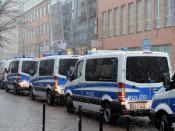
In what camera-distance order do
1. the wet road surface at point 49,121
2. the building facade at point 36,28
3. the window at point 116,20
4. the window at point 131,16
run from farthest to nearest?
the building facade at point 36,28, the window at point 116,20, the window at point 131,16, the wet road surface at point 49,121

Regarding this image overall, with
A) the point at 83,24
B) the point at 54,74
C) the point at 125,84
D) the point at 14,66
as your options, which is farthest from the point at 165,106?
the point at 83,24

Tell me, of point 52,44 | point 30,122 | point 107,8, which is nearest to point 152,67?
point 30,122

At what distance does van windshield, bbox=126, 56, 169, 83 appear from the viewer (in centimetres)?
1369

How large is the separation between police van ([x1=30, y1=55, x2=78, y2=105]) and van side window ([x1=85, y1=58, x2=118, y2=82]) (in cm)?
342

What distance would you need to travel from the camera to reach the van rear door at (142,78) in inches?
538

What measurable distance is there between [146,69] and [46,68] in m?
8.48

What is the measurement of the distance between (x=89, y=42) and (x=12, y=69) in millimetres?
30945

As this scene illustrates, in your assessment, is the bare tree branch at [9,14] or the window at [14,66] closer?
the bare tree branch at [9,14]

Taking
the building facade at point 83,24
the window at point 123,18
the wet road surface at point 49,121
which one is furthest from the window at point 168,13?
the wet road surface at point 49,121

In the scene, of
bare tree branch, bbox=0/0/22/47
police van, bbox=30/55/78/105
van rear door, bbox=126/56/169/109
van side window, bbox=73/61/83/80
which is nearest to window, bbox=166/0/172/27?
bare tree branch, bbox=0/0/22/47

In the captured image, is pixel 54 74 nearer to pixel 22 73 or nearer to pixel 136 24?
pixel 22 73

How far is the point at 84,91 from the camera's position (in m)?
16.0

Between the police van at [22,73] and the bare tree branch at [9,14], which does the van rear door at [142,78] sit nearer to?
the police van at [22,73]

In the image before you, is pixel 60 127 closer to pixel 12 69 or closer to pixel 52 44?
pixel 12 69
